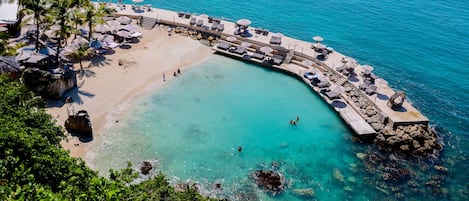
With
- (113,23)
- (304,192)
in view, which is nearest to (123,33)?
(113,23)

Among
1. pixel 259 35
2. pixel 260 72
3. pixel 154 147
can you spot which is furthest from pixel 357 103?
pixel 154 147

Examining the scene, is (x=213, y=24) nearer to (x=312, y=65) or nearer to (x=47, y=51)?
(x=312, y=65)

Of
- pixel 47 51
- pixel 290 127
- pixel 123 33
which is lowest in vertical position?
pixel 290 127

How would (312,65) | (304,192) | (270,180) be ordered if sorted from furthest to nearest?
1. (312,65)
2. (270,180)
3. (304,192)

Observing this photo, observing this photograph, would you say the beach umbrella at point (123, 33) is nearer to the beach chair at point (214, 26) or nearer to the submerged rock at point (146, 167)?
the beach chair at point (214, 26)

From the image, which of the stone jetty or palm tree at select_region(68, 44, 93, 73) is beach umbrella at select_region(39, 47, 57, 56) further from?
the stone jetty

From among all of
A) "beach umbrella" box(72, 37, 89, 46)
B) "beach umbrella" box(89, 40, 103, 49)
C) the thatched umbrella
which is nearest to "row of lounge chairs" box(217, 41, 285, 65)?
the thatched umbrella
